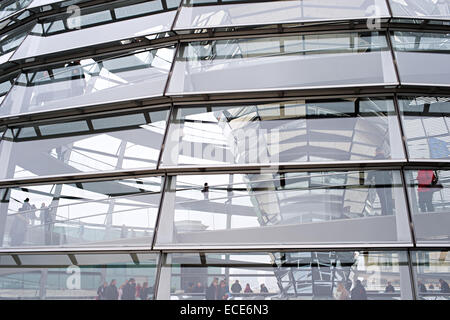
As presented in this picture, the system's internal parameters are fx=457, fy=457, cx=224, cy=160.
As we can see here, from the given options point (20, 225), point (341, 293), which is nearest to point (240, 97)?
point (341, 293)

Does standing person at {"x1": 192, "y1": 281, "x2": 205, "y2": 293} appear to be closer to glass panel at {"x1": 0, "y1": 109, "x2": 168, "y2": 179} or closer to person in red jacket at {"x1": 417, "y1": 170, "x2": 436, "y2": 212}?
glass panel at {"x1": 0, "y1": 109, "x2": 168, "y2": 179}

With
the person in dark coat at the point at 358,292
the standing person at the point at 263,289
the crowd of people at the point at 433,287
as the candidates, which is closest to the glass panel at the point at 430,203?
the crowd of people at the point at 433,287

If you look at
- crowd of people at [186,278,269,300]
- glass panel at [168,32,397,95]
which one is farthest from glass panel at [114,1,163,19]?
crowd of people at [186,278,269,300]

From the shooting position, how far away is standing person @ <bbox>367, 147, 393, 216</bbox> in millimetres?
5590

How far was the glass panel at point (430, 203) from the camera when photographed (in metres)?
5.41

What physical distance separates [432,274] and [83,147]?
4930 mm

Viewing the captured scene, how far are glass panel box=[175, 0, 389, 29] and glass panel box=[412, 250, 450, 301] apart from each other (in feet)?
11.7

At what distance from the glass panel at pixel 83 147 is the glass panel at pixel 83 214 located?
0.92 feet

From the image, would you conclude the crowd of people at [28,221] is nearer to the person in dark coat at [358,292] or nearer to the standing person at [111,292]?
the standing person at [111,292]

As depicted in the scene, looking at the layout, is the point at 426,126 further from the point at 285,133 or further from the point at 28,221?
the point at 28,221

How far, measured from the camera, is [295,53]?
271 inches

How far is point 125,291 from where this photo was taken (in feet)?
18.1

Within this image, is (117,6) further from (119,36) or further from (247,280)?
(247,280)
